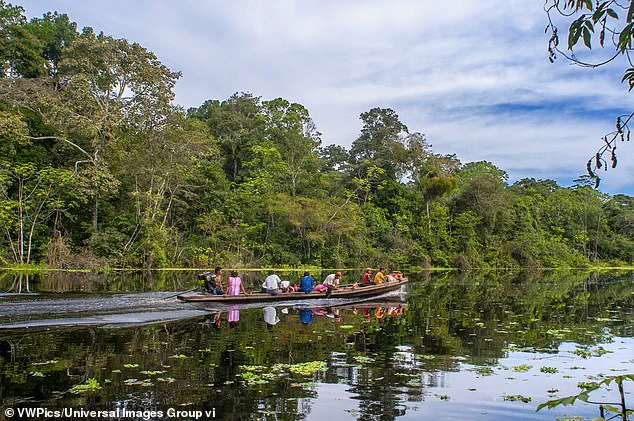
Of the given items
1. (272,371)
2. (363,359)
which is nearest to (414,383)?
(363,359)

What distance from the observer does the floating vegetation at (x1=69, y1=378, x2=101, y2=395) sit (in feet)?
20.4

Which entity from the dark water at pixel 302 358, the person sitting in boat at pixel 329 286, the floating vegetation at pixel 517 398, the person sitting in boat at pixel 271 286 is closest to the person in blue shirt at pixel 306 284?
the person sitting in boat at pixel 329 286

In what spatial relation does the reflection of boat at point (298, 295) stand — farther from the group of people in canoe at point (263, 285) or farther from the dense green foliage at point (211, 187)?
the dense green foliage at point (211, 187)

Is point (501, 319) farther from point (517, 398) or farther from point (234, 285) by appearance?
point (234, 285)

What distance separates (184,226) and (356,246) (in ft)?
43.0

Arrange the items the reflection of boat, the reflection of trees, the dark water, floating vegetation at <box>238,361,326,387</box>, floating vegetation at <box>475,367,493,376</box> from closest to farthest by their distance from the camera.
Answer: the dark water, floating vegetation at <box>238,361,326,387</box>, floating vegetation at <box>475,367,493,376</box>, the reflection of trees, the reflection of boat

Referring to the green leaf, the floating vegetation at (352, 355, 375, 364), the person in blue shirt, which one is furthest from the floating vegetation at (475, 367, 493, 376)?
the person in blue shirt

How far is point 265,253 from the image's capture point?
121 feet

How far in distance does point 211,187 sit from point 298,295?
2234 centimetres

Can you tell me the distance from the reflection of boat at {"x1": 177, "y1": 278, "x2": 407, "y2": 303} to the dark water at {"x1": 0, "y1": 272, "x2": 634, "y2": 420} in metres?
0.32

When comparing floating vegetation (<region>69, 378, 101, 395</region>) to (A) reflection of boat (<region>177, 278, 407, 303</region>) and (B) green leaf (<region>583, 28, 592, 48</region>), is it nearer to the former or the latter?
(B) green leaf (<region>583, 28, 592, 48</region>)

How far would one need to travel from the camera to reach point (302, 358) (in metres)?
8.57

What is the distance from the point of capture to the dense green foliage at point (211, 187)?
28.6m

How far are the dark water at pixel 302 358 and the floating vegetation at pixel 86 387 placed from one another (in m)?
0.09
